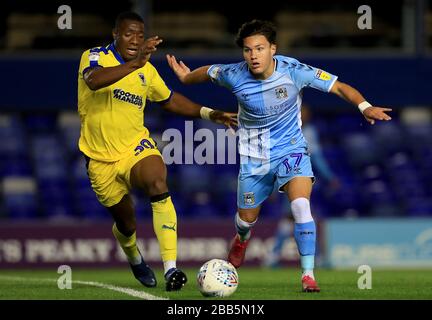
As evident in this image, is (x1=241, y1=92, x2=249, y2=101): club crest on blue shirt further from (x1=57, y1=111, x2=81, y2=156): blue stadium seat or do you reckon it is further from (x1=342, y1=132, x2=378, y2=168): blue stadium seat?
(x1=57, y1=111, x2=81, y2=156): blue stadium seat

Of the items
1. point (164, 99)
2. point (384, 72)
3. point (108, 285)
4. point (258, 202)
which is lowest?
point (108, 285)

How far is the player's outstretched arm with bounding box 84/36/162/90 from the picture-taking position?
362 inches

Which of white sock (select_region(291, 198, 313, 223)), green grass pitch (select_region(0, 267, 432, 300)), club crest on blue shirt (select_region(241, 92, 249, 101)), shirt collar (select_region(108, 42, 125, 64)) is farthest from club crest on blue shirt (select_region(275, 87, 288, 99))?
green grass pitch (select_region(0, 267, 432, 300))

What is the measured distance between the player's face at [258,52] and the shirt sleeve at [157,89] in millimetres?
1094

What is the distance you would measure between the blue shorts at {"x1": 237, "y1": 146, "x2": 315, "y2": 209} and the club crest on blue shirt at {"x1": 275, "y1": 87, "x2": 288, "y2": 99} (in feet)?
1.59

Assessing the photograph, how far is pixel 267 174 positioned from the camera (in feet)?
32.4

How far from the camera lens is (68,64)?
19.9m

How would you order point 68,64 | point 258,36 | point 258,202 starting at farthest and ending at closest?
1. point 68,64
2. point 258,202
3. point 258,36

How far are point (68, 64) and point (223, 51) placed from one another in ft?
9.51

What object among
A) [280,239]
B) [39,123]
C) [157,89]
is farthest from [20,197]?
[157,89]
